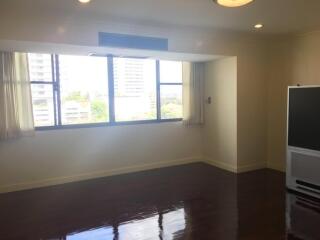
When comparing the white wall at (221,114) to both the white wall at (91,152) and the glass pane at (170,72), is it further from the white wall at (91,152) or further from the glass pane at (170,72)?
the glass pane at (170,72)

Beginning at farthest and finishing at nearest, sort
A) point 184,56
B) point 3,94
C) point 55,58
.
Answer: point 184,56 < point 55,58 < point 3,94

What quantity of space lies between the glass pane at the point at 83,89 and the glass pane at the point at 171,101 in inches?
45.1

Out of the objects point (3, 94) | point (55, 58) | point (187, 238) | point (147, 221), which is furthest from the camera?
point (55, 58)

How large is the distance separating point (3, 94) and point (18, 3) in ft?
4.75

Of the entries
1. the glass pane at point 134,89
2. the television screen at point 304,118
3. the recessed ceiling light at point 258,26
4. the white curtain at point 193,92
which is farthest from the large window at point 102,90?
the television screen at point 304,118

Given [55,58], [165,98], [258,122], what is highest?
[55,58]

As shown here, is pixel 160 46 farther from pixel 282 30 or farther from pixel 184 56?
pixel 282 30

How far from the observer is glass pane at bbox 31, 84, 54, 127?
14.8 ft

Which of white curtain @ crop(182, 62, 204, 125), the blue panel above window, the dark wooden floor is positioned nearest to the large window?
white curtain @ crop(182, 62, 204, 125)

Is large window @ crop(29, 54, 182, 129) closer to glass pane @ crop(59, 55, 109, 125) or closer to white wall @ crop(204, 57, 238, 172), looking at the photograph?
glass pane @ crop(59, 55, 109, 125)

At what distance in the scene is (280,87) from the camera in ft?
17.0

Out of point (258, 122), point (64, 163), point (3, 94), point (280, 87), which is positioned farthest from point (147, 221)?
point (280, 87)

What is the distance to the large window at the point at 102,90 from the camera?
4.58 meters

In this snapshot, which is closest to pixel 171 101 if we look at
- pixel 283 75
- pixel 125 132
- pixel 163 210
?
pixel 125 132
